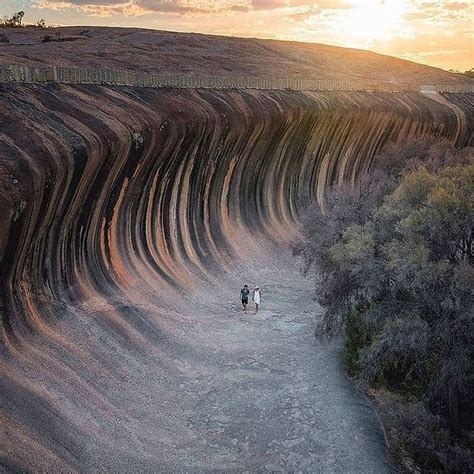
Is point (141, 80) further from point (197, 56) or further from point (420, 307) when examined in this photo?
point (197, 56)

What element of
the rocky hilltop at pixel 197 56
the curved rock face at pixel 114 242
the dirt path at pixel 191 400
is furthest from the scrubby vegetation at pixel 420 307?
the rocky hilltop at pixel 197 56

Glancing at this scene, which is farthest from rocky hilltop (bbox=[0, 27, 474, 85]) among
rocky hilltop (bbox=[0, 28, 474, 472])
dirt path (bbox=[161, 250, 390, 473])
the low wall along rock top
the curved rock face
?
dirt path (bbox=[161, 250, 390, 473])

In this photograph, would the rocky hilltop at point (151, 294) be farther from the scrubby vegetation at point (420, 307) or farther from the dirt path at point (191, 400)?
the scrubby vegetation at point (420, 307)

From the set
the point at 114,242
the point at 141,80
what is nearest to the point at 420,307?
the point at 114,242

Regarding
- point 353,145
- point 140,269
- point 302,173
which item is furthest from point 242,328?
point 353,145

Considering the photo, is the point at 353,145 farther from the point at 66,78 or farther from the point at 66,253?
the point at 66,253
